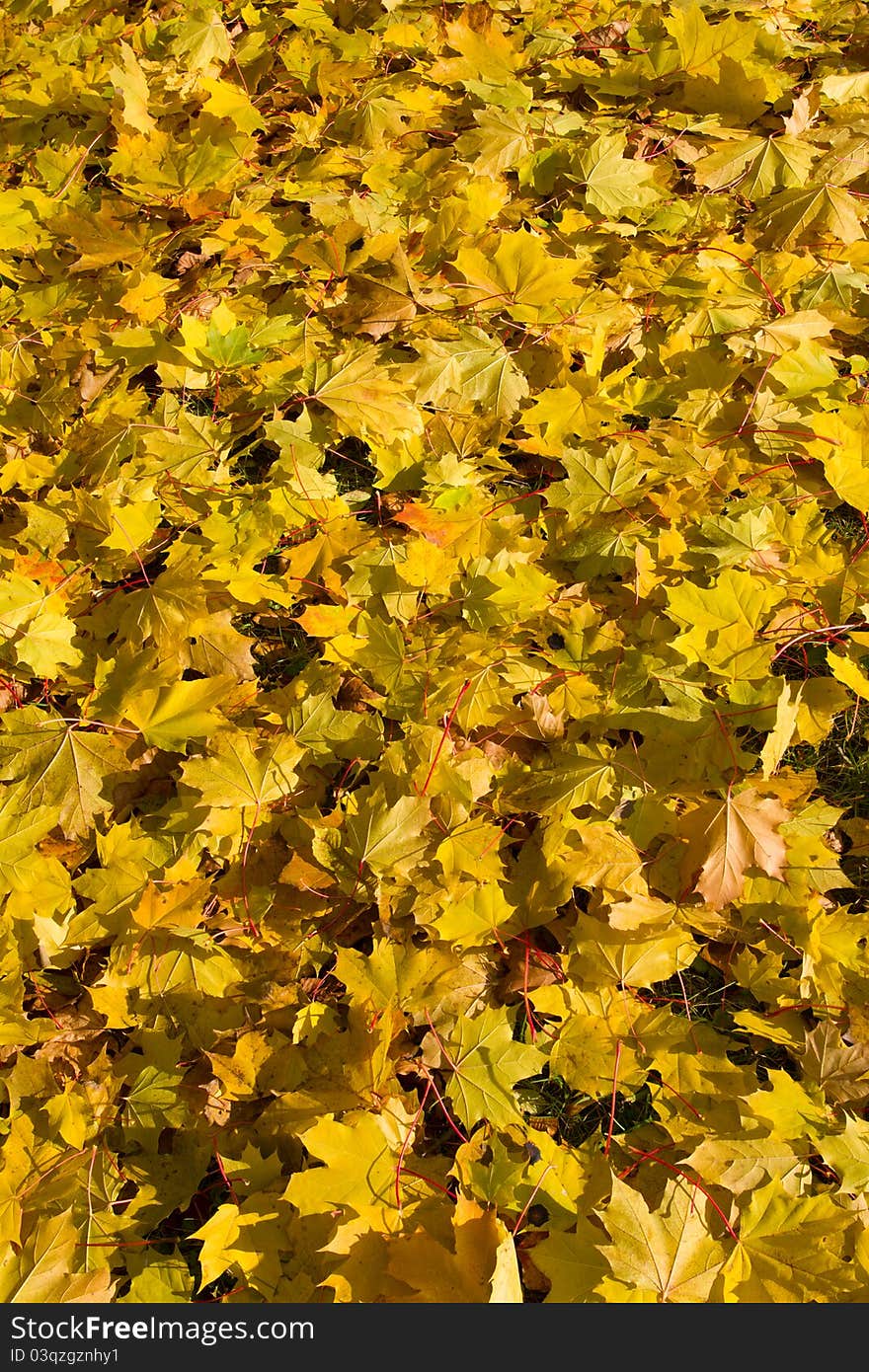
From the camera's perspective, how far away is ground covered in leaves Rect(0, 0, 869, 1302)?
140 centimetres

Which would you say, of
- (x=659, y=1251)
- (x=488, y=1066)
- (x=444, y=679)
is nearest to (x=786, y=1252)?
(x=659, y=1251)

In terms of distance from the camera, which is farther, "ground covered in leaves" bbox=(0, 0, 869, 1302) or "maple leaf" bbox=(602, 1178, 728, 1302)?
"ground covered in leaves" bbox=(0, 0, 869, 1302)

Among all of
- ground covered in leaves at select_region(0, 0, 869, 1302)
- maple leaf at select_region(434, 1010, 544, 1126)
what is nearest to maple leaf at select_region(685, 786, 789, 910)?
ground covered in leaves at select_region(0, 0, 869, 1302)

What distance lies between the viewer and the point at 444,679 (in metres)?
1.76

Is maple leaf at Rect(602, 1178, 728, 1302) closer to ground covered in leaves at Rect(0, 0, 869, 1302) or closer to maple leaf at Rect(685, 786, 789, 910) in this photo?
ground covered in leaves at Rect(0, 0, 869, 1302)

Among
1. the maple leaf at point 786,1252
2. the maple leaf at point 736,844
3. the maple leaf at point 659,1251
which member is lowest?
the maple leaf at point 786,1252

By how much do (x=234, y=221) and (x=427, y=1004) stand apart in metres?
2.10

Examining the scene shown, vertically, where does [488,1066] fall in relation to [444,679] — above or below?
below

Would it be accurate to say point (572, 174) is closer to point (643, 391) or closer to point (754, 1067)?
point (643, 391)

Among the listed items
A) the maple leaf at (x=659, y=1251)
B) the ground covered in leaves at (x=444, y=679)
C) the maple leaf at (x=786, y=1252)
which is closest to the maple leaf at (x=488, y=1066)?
the ground covered in leaves at (x=444, y=679)

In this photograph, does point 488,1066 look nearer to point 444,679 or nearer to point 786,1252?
point 786,1252

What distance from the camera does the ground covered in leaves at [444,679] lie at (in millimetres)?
1396

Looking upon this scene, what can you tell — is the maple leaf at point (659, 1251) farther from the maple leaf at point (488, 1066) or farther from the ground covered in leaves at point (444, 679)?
the maple leaf at point (488, 1066)
